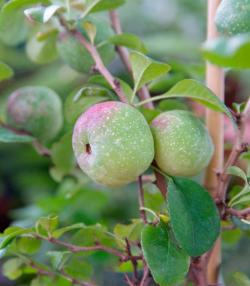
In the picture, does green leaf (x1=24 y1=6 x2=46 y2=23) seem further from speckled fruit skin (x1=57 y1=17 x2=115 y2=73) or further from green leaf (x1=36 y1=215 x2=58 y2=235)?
green leaf (x1=36 y1=215 x2=58 y2=235)

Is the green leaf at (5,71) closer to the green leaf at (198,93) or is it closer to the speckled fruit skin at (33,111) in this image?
the speckled fruit skin at (33,111)

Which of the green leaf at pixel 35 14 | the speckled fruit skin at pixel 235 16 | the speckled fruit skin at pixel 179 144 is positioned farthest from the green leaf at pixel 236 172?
the green leaf at pixel 35 14

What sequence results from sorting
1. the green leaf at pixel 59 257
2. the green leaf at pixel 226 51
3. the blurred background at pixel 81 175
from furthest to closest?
the blurred background at pixel 81 175 → the green leaf at pixel 59 257 → the green leaf at pixel 226 51

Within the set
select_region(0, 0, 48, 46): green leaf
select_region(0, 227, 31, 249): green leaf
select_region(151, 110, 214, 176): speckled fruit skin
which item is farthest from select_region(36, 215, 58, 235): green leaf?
select_region(0, 0, 48, 46): green leaf

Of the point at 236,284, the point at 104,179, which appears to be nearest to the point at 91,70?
the point at 104,179

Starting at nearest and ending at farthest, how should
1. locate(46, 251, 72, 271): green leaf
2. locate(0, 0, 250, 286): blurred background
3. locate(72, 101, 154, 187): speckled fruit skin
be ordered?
1. locate(72, 101, 154, 187): speckled fruit skin
2. locate(46, 251, 72, 271): green leaf
3. locate(0, 0, 250, 286): blurred background

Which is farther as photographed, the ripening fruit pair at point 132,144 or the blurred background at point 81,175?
the blurred background at point 81,175
